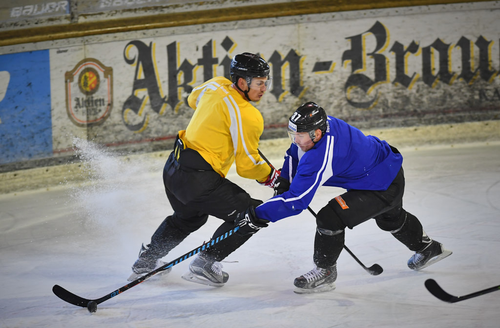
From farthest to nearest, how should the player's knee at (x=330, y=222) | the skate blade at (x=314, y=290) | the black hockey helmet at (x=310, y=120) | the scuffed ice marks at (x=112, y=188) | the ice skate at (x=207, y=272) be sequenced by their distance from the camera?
the scuffed ice marks at (x=112, y=188) → the ice skate at (x=207, y=272) → the skate blade at (x=314, y=290) → the player's knee at (x=330, y=222) → the black hockey helmet at (x=310, y=120)

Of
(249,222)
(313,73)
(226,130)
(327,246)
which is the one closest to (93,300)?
(249,222)

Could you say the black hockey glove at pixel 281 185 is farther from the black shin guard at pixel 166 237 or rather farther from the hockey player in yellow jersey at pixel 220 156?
the black shin guard at pixel 166 237

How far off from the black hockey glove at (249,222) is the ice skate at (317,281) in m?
0.33

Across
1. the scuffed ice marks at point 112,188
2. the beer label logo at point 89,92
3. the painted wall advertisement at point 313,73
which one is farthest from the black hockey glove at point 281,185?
the beer label logo at point 89,92

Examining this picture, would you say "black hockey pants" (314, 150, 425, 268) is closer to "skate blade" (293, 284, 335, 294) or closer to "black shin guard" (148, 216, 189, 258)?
"skate blade" (293, 284, 335, 294)

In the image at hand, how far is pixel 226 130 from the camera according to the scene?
103 inches

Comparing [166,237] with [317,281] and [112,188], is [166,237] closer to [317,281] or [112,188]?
[317,281]

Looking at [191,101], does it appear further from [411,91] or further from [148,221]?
[411,91]

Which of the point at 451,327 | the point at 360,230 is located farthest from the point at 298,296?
the point at 360,230

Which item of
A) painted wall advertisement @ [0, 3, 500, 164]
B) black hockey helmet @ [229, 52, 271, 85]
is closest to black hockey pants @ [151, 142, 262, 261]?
black hockey helmet @ [229, 52, 271, 85]

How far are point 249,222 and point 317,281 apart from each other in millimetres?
428

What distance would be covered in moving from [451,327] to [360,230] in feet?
4.15

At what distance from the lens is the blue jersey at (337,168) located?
238cm

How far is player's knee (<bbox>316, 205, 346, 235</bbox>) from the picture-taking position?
2514 millimetres
